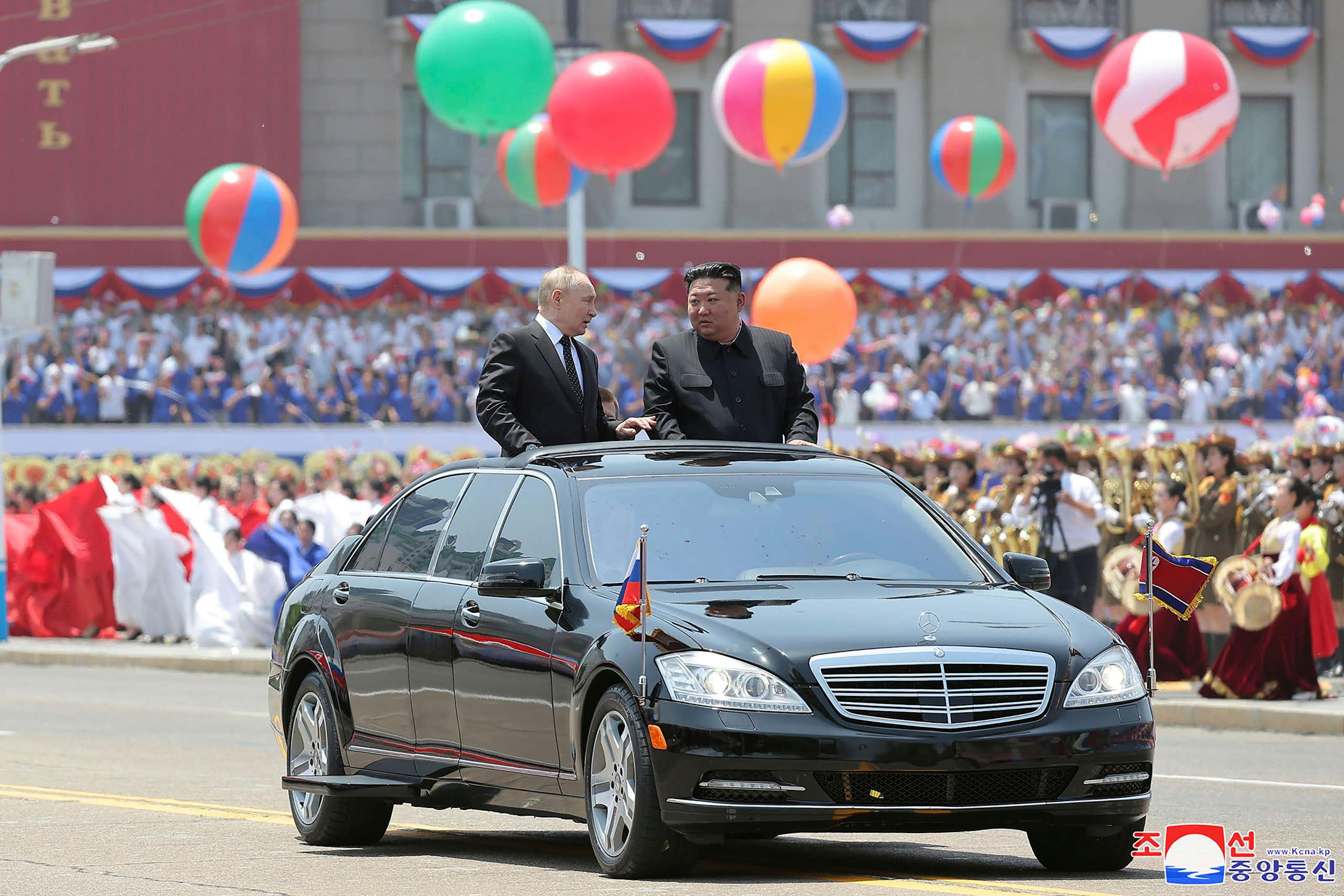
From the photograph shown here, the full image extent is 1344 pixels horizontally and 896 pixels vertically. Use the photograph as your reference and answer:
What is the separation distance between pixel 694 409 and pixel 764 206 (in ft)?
131

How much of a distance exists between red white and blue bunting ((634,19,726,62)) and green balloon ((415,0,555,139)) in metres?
29.0

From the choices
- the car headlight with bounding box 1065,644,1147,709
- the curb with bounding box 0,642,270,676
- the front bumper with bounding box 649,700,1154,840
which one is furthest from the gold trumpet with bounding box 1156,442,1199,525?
the front bumper with bounding box 649,700,1154,840

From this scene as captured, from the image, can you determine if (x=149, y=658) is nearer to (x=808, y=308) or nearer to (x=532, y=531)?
(x=808, y=308)

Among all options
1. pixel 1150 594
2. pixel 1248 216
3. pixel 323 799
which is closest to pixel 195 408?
pixel 1248 216

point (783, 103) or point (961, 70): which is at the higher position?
point (961, 70)

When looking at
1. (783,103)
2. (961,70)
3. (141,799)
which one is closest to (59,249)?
(961,70)

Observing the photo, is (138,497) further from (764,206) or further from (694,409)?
(764,206)

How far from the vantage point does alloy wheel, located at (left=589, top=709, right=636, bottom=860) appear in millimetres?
7785

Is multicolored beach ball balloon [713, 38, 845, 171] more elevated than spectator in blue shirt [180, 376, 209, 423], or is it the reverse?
multicolored beach ball balloon [713, 38, 845, 171]

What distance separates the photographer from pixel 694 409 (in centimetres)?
1010

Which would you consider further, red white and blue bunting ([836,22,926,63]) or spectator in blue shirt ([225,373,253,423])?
red white and blue bunting ([836,22,926,63])

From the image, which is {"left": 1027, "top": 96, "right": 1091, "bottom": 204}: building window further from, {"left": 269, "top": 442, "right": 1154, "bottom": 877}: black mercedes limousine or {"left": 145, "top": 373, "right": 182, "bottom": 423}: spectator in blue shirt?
{"left": 269, "top": 442, "right": 1154, "bottom": 877}: black mercedes limousine

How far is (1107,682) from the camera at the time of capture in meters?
7.79

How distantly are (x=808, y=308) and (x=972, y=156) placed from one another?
32.1 ft
